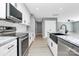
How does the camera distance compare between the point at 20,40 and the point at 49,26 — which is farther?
the point at 49,26

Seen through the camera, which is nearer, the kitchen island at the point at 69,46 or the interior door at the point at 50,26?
the kitchen island at the point at 69,46

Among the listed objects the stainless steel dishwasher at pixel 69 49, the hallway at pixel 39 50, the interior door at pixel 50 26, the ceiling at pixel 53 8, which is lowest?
the hallway at pixel 39 50

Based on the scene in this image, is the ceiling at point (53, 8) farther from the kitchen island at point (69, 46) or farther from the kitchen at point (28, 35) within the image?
the kitchen island at point (69, 46)

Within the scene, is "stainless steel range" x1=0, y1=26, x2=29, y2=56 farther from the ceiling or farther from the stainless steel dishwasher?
the ceiling

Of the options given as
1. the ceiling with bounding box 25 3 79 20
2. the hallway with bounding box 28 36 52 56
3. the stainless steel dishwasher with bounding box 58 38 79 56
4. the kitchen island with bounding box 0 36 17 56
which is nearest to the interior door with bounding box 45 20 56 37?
the ceiling with bounding box 25 3 79 20

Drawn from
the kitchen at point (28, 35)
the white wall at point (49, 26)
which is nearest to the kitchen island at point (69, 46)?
the kitchen at point (28, 35)

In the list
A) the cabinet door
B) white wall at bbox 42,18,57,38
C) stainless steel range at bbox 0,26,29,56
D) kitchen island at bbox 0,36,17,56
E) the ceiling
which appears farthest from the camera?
white wall at bbox 42,18,57,38

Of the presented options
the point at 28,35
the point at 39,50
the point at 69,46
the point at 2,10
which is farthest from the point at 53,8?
the point at 69,46

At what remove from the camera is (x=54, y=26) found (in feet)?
31.4

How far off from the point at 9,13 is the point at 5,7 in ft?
0.52

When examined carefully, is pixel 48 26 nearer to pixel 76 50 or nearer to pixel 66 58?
pixel 76 50

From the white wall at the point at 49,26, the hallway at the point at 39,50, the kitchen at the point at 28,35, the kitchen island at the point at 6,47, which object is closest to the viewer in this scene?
the kitchen island at the point at 6,47

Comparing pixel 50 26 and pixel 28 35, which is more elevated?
pixel 50 26

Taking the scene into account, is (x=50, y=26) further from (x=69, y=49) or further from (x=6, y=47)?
(x=6, y=47)
